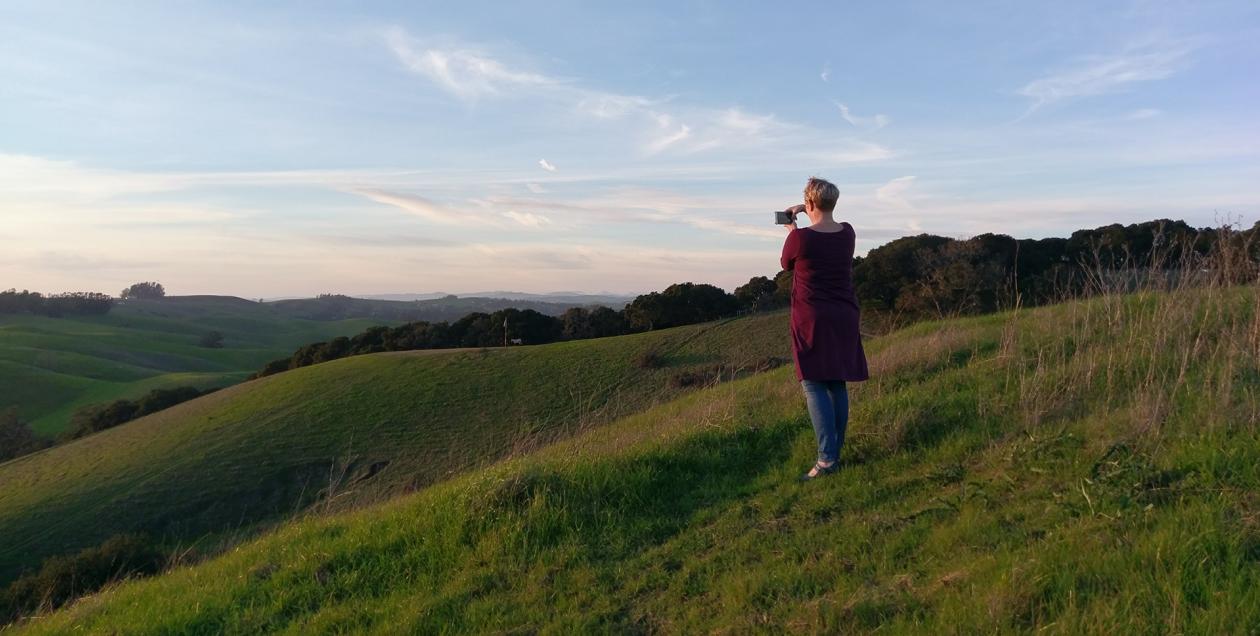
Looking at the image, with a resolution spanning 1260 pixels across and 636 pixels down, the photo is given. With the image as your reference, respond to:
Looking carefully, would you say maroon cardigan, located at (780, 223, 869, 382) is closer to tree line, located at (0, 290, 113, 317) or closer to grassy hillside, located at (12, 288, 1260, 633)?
grassy hillside, located at (12, 288, 1260, 633)

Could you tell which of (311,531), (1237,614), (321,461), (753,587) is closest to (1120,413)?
(1237,614)

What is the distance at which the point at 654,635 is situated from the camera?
157 inches

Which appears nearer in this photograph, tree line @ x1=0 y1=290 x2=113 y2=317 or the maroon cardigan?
the maroon cardigan

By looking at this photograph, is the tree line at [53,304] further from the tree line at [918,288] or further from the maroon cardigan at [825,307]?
the maroon cardigan at [825,307]

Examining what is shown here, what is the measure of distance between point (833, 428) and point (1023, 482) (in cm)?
132

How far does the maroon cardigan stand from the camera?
19.2ft

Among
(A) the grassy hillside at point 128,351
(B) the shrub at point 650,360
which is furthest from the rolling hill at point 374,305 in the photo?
(B) the shrub at point 650,360

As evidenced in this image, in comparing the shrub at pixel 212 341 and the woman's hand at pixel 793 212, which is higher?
the woman's hand at pixel 793 212

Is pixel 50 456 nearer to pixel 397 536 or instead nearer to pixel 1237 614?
pixel 397 536

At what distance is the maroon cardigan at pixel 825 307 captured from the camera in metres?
5.84

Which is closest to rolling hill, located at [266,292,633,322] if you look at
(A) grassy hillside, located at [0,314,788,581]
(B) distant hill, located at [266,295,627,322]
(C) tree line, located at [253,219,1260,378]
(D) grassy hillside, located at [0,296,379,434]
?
(B) distant hill, located at [266,295,627,322]

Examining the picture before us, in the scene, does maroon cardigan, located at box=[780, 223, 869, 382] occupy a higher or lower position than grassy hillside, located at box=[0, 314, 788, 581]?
higher

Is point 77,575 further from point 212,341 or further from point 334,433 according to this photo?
point 212,341

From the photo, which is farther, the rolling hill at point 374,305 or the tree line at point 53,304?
the rolling hill at point 374,305
